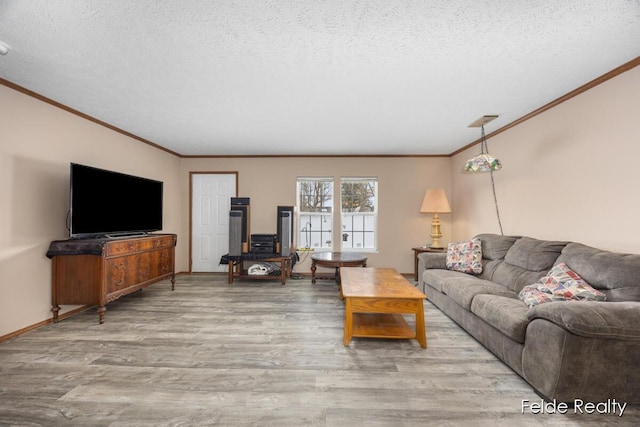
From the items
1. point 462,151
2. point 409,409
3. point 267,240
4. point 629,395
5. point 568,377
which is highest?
point 462,151

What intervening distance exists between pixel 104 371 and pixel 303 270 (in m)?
3.54

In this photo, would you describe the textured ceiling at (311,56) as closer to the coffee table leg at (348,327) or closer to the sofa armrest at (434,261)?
the sofa armrest at (434,261)

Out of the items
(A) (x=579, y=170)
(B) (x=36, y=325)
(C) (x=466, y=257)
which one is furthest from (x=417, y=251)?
(B) (x=36, y=325)

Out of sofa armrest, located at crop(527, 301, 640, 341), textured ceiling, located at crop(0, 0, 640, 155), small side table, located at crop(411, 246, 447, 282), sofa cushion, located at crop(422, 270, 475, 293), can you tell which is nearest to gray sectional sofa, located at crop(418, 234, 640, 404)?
sofa armrest, located at crop(527, 301, 640, 341)

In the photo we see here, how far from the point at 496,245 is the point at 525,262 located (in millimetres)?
588

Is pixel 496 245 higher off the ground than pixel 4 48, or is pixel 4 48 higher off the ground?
pixel 4 48

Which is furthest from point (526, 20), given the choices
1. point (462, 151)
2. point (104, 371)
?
point (104, 371)

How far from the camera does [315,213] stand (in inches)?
217

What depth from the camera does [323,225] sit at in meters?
5.52

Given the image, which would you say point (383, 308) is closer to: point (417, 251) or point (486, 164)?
point (486, 164)

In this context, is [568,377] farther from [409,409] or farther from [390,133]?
[390,133]

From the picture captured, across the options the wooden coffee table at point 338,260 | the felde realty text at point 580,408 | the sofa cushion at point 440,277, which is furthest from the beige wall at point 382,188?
the felde realty text at point 580,408

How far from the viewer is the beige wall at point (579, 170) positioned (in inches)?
88.5

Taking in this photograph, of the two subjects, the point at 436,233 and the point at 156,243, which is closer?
the point at 156,243
